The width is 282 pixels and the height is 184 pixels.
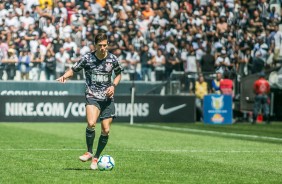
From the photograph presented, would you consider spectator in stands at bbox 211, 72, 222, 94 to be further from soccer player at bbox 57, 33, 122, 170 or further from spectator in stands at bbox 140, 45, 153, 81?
soccer player at bbox 57, 33, 122, 170

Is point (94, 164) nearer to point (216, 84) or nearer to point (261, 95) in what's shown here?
point (261, 95)

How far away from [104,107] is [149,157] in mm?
2645

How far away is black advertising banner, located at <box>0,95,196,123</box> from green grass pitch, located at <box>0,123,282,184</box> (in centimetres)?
685

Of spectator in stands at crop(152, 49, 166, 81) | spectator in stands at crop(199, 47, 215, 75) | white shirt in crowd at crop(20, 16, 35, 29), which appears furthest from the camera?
spectator in stands at crop(199, 47, 215, 75)

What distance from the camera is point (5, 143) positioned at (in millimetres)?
21578

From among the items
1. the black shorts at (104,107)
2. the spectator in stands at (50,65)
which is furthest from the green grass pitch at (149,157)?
the spectator in stands at (50,65)

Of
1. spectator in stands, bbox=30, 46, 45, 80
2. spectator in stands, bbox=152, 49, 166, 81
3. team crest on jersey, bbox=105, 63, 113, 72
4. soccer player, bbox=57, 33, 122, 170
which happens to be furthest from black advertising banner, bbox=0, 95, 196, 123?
team crest on jersey, bbox=105, 63, 113, 72

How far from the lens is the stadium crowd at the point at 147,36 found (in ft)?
114

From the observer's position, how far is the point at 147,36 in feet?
125

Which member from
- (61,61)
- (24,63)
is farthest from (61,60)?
(24,63)

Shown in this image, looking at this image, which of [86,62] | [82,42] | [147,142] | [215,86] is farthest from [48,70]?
[86,62]

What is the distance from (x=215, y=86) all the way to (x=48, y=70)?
740 centimetres

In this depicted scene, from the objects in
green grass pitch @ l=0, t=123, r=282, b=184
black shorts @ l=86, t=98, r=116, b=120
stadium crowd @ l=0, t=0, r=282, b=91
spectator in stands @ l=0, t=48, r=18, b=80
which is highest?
stadium crowd @ l=0, t=0, r=282, b=91

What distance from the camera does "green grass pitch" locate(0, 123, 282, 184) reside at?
1333cm
